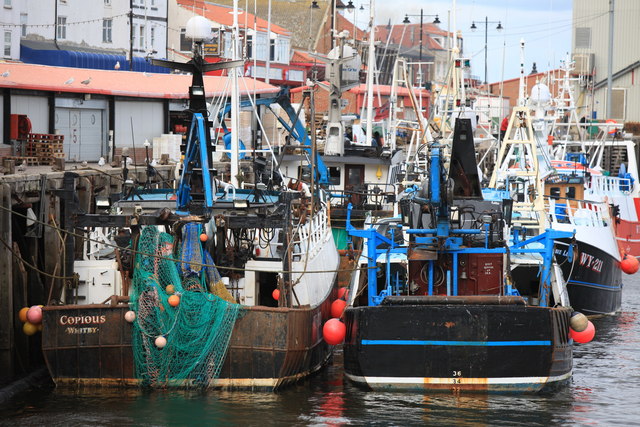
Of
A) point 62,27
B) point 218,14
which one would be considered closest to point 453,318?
point 62,27

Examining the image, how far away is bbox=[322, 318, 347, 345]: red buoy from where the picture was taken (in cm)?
1870

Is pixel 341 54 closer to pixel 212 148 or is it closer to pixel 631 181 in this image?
pixel 212 148

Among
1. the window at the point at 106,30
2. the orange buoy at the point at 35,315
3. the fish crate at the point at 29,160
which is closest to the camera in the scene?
the orange buoy at the point at 35,315

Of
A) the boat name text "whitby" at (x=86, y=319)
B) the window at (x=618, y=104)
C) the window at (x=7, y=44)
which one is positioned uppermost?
the window at (x=7, y=44)

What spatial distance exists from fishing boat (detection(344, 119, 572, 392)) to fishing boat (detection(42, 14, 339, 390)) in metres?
1.22

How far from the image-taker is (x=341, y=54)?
31453 millimetres

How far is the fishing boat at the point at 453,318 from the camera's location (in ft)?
57.0

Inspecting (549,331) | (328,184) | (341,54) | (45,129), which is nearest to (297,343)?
(549,331)

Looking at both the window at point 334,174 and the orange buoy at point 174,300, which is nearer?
the orange buoy at point 174,300

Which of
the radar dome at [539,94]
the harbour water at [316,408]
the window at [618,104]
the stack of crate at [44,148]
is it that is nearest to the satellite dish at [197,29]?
the harbour water at [316,408]

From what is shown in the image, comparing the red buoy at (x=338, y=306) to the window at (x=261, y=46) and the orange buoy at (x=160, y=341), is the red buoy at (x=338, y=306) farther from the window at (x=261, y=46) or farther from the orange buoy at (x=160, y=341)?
Result: the window at (x=261, y=46)

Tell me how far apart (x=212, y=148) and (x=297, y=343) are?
4420 millimetres

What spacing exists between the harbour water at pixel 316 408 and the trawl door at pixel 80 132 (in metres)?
18.7

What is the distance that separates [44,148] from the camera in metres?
29.3
